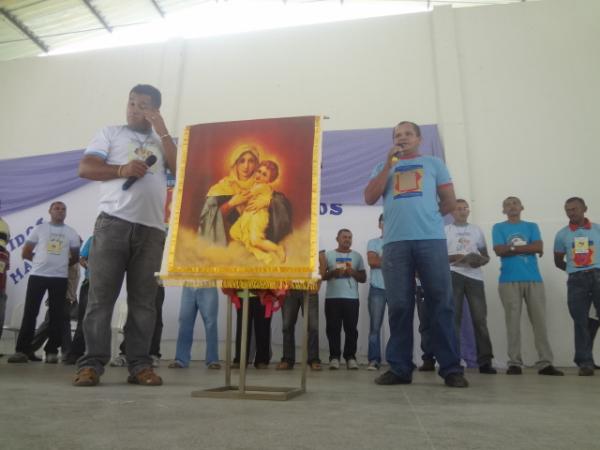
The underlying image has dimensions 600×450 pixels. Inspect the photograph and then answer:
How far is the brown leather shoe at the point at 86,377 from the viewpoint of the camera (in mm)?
2248

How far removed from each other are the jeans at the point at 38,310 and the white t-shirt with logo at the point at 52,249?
0.07 meters

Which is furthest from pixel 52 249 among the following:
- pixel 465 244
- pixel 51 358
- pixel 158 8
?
pixel 158 8

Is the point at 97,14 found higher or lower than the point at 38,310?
higher

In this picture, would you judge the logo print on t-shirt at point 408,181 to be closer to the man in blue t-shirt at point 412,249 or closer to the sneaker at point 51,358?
the man in blue t-shirt at point 412,249

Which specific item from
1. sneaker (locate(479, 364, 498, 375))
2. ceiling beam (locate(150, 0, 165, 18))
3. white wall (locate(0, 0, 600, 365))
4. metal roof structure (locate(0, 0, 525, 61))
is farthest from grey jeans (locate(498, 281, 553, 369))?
ceiling beam (locate(150, 0, 165, 18))

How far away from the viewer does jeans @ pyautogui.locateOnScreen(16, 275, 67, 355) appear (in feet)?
14.9

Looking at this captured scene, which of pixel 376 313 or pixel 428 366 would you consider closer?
pixel 428 366

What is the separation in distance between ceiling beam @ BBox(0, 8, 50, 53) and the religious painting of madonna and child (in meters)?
7.02

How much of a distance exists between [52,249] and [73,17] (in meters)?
4.68

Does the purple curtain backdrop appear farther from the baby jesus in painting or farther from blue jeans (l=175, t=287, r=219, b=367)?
the baby jesus in painting

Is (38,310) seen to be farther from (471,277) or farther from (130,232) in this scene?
(471,277)

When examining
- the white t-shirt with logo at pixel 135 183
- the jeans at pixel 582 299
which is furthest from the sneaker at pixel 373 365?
the white t-shirt with logo at pixel 135 183

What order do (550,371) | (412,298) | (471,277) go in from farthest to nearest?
(471,277), (550,371), (412,298)

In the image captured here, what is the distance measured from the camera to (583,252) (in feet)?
14.1
